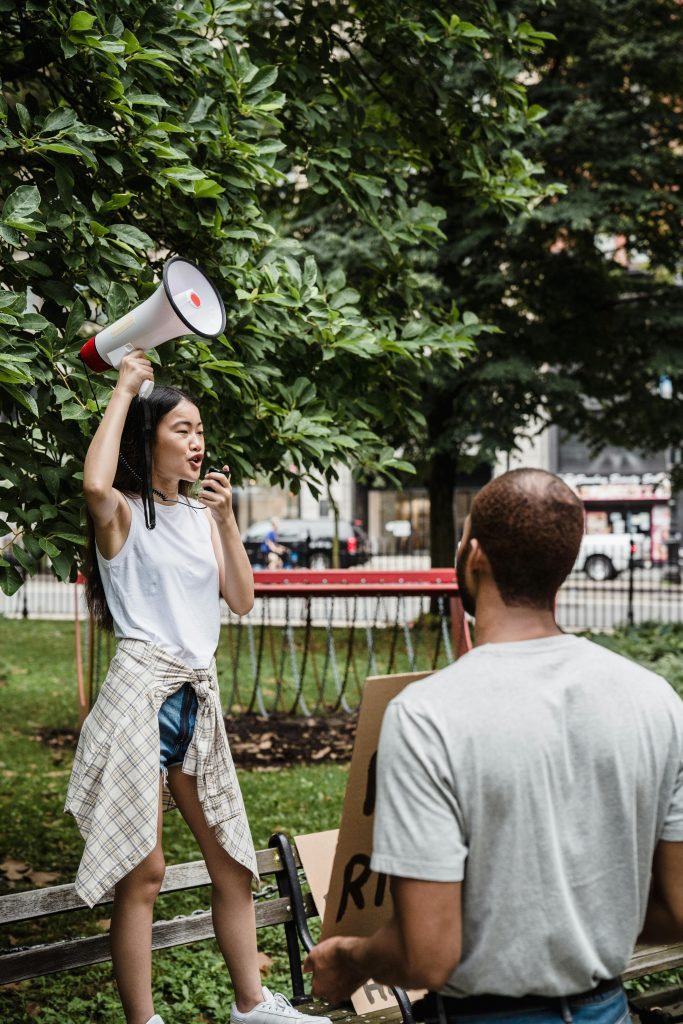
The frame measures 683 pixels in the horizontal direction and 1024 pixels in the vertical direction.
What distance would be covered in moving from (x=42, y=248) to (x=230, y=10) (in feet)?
4.51

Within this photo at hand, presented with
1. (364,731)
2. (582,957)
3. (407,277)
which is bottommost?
(582,957)

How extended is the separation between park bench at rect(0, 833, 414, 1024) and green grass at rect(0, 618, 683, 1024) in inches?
29.4

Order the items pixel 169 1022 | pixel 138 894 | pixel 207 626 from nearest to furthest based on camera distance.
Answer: pixel 138 894, pixel 207 626, pixel 169 1022

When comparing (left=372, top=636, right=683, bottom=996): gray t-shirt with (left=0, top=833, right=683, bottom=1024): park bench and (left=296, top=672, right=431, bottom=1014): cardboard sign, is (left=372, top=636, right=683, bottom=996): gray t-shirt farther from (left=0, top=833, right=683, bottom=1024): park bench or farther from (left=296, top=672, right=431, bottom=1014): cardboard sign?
(left=0, top=833, right=683, bottom=1024): park bench

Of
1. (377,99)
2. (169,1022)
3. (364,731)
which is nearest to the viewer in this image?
(364,731)

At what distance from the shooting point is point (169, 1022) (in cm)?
380

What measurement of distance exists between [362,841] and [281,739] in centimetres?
688

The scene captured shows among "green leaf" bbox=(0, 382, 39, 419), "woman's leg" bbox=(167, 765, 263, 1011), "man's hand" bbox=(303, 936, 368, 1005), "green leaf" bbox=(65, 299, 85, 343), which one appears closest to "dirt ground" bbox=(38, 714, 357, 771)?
"woman's leg" bbox=(167, 765, 263, 1011)

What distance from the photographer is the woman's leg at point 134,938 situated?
Answer: 8.73ft

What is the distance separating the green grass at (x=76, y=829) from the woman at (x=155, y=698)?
1.29 metres

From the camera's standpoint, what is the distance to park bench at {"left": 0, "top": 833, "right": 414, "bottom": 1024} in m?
2.94

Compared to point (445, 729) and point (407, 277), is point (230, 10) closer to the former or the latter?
point (407, 277)

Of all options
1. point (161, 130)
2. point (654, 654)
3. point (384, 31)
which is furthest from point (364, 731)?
point (654, 654)

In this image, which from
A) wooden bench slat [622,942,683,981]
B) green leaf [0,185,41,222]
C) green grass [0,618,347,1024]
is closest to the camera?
green leaf [0,185,41,222]
